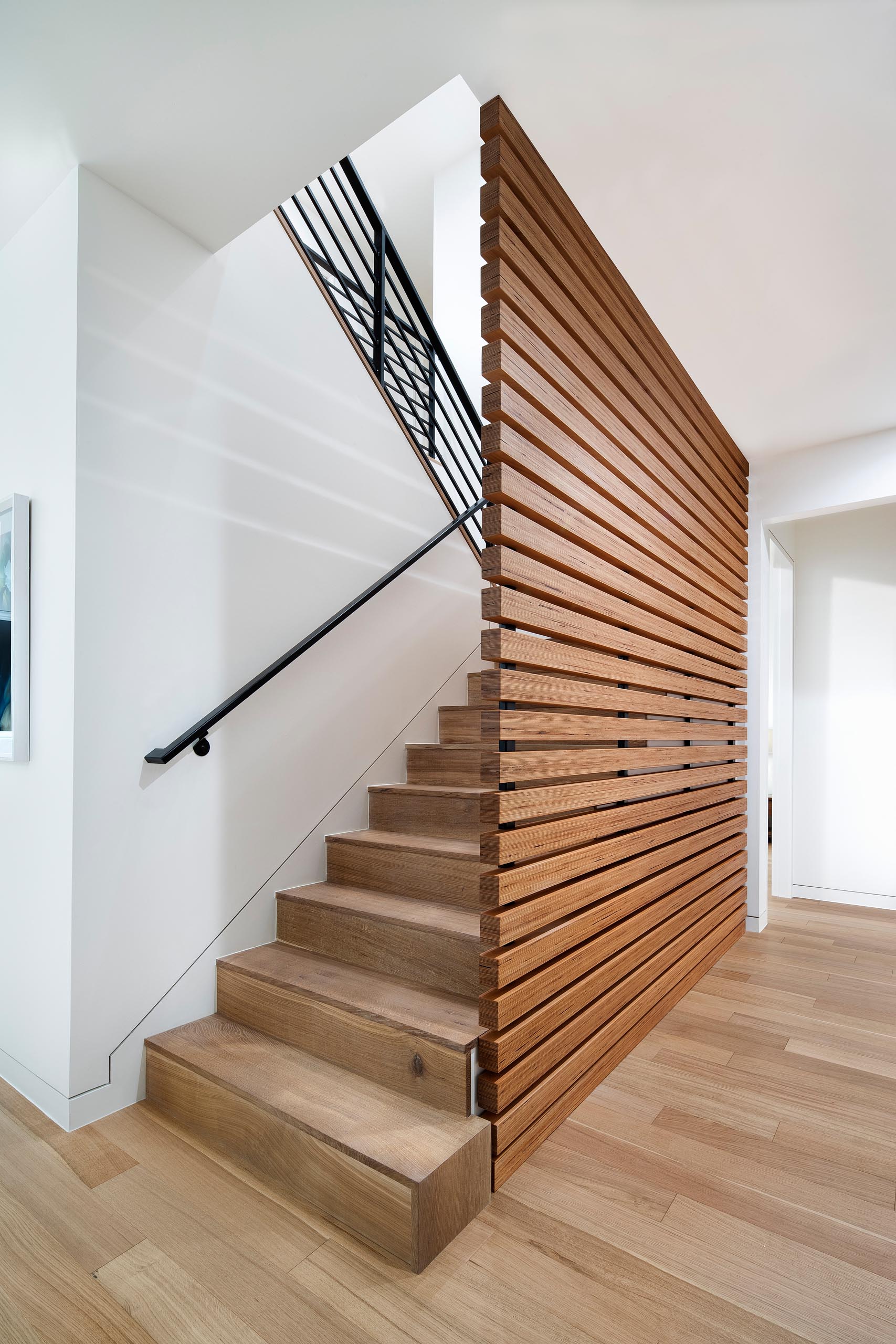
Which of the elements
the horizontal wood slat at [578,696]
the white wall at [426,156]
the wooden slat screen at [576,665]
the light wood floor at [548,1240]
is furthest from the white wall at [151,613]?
the white wall at [426,156]

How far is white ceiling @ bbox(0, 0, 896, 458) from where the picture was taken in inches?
60.6

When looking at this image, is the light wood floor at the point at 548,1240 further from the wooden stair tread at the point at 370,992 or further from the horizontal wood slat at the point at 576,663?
the horizontal wood slat at the point at 576,663

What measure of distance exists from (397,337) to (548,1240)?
380 centimetres

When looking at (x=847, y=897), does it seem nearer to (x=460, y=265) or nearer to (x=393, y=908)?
(x=393, y=908)

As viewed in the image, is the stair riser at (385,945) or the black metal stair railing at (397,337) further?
the black metal stair railing at (397,337)

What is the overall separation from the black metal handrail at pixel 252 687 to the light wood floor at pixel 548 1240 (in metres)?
0.97

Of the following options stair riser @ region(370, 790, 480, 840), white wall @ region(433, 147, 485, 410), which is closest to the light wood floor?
stair riser @ region(370, 790, 480, 840)

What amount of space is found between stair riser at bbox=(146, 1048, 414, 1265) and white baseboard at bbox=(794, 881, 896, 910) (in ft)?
12.9

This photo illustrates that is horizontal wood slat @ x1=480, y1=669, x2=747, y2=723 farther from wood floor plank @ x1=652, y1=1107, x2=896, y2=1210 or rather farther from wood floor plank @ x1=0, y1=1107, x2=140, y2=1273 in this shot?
wood floor plank @ x1=0, y1=1107, x2=140, y2=1273

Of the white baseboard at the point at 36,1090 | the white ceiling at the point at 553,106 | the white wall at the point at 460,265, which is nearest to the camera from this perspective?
the white ceiling at the point at 553,106

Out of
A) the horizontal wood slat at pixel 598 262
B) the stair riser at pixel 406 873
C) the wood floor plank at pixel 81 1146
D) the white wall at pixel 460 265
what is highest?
the white wall at pixel 460 265

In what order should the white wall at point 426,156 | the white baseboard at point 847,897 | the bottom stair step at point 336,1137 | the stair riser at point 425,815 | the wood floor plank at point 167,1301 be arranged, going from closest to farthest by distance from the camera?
the wood floor plank at point 167,1301 → the bottom stair step at point 336,1137 → the stair riser at point 425,815 → the white baseboard at point 847,897 → the white wall at point 426,156

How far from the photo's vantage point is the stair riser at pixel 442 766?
286cm

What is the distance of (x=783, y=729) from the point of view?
4582 millimetres
